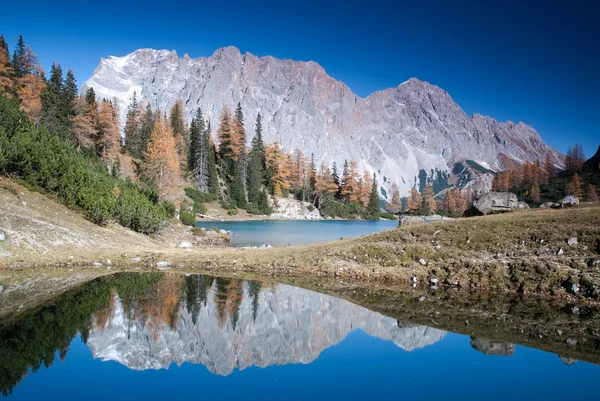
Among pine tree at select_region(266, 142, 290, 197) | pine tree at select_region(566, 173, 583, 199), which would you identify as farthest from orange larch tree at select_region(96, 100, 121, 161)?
pine tree at select_region(566, 173, 583, 199)

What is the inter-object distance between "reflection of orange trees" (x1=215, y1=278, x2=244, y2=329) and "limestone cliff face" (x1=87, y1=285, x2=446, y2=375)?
204mm

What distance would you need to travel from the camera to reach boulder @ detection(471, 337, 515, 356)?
38.9ft

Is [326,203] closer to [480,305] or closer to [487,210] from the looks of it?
[487,210]

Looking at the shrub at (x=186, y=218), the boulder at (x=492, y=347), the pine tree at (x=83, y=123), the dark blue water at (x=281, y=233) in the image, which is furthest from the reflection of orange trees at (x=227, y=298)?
the pine tree at (x=83, y=123)

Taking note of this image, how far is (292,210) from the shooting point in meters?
102

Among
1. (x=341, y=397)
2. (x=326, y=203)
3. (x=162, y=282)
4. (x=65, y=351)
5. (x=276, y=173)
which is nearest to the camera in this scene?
(x=341, y=397)

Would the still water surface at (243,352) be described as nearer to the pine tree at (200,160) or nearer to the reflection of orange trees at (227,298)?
the reflection of orange trees at (227,298)

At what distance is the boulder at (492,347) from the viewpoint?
38.9ft

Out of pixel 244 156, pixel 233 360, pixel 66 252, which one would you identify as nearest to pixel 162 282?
pixel 66 252

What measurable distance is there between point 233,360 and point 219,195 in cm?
7929

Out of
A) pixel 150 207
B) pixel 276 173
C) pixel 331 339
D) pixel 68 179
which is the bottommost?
pixel 331 339

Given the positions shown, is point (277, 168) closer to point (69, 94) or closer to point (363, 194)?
point (363, 194)

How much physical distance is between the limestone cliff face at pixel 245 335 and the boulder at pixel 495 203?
22.9m

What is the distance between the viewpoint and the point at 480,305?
17312mm
